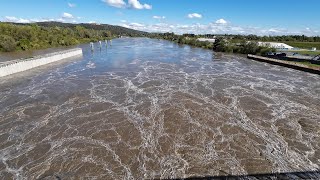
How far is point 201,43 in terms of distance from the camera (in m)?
86.4

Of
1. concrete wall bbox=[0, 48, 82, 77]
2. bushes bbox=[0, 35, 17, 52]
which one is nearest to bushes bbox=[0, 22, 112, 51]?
bushes bbox=[0, 35, 17, 52]

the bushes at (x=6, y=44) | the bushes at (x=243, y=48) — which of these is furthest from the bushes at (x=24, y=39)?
the bushes at (x=243, y=48)

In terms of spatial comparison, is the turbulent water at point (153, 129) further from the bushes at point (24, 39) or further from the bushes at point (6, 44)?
the bushes at point (24, 39)

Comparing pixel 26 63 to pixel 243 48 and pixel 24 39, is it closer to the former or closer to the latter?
pixel 24 39

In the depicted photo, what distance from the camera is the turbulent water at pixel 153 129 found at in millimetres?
11148

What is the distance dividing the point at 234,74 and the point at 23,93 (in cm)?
2554

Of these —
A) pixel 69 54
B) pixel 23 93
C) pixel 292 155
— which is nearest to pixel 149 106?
pixel 292 155

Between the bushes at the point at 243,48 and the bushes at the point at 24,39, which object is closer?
the bushes at the point at 24,39

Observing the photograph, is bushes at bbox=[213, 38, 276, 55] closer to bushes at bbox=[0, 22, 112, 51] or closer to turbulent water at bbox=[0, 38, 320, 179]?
turbulent water at bbox=[0, 38, 320, 179]

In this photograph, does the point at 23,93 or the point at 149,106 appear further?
the point at 23,93

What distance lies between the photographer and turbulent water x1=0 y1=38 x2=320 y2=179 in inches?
439

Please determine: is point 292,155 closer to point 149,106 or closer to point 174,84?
point 149,106

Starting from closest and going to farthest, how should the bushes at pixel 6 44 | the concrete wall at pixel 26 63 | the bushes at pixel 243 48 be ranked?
the concrete wall at pixel 26 63 → the bushes at pixel 6 44 → the bushes at pixel 243 48

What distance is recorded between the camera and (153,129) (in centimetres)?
1491
